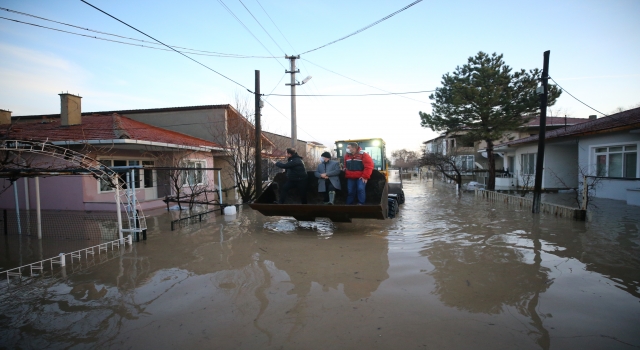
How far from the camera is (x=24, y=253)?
7391 millimetres

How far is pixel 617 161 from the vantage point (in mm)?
14273

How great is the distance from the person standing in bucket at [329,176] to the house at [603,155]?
8.63 metres

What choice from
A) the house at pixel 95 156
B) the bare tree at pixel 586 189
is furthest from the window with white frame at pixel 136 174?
the bare tree at pixel 586 189

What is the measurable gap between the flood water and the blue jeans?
0.99 m

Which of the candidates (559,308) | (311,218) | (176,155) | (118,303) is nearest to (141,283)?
(118,303)

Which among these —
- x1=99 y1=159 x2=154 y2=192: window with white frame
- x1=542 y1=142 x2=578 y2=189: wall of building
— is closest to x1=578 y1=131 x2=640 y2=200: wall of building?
x1=542 y1=142 x2=578 y2=189: wall of building

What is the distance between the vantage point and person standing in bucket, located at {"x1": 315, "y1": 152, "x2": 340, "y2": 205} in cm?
822

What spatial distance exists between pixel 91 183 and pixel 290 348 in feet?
47.5

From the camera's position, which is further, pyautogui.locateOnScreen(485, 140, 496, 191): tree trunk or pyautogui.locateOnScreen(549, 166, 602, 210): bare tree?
pyautogui.locateOnScreen(485, 140, 496, 191): tree trunk

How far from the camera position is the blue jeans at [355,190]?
7.91 m

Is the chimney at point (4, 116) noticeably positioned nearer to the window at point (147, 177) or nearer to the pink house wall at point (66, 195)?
the pink house wall at point (66, 195)

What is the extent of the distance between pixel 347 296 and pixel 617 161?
1587 centimetres

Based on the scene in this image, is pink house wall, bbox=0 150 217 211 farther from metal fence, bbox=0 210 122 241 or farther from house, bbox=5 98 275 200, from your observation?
house, bbox=5 98 275 200

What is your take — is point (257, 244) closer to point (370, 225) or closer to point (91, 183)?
point (370, 225)
